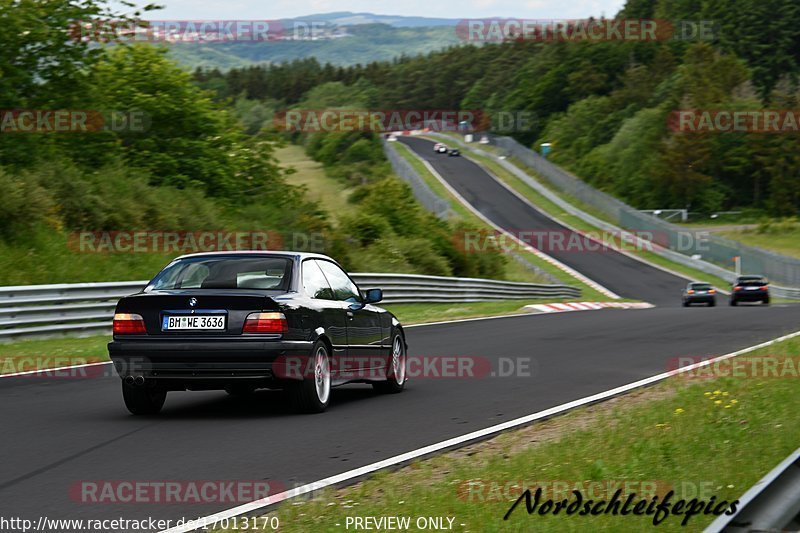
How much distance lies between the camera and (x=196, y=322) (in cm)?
967

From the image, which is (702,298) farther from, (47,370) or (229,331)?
(229,331)

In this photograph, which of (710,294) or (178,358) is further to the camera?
(710,294)

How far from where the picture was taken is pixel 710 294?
44.8 metres

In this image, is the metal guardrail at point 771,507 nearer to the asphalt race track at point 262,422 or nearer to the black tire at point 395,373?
the asphalt race track at point 262,422

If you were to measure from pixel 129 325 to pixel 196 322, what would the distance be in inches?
24.5

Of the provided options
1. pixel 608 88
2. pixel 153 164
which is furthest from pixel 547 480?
pixel 608 88

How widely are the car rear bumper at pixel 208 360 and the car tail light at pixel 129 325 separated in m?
0.12

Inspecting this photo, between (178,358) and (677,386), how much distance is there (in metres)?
5.56

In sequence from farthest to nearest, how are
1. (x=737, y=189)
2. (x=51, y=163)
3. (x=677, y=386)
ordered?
(x=737, y=189) < (x=51, y=163) < (x=677, y=386)

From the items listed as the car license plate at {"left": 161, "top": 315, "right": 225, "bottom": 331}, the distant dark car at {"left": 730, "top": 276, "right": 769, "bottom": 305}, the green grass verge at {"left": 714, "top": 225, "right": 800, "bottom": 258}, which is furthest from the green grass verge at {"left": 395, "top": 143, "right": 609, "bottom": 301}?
the car license plate at {"left": 161, "top": 315, "right": 225, "bottom": 331}

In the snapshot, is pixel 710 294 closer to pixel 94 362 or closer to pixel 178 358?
pixel 94 362

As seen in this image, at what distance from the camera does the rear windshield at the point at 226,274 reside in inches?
399

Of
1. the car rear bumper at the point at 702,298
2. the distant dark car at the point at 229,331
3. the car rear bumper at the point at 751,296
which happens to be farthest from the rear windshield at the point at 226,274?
the car rear bumper at the point at 751,296

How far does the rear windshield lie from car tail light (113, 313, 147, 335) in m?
0.40
